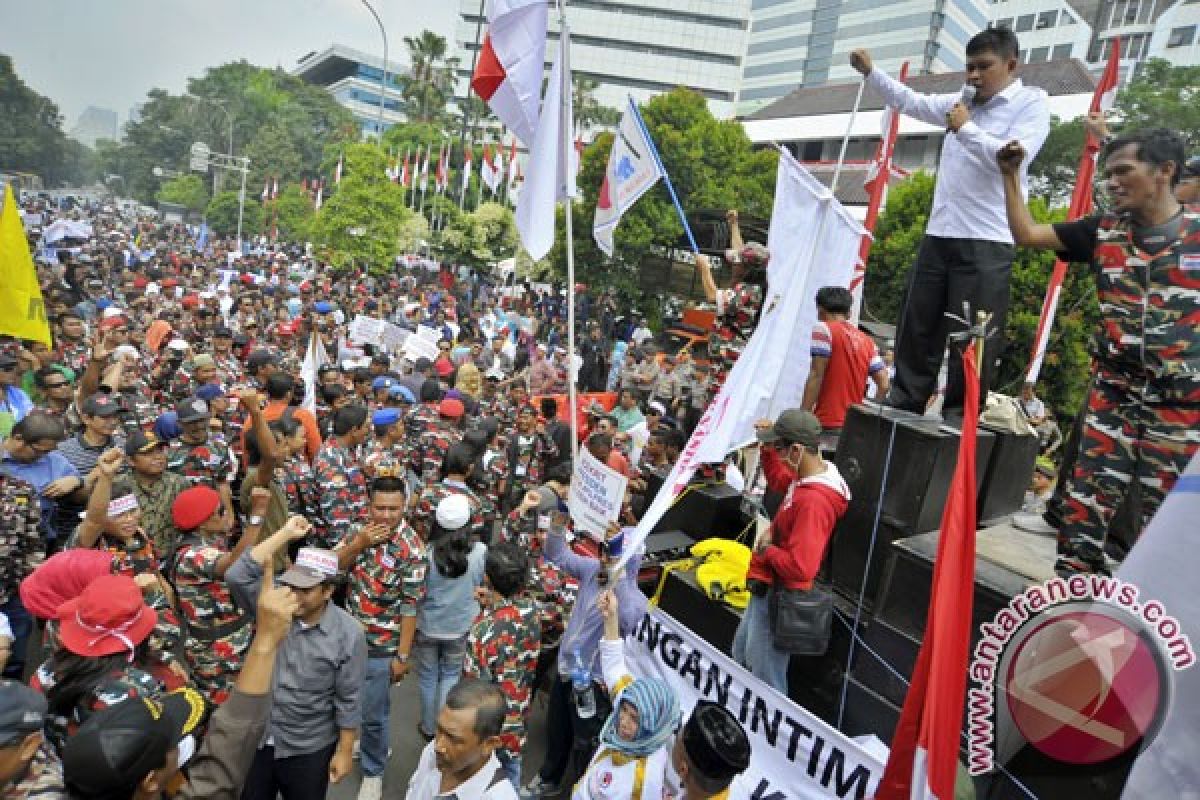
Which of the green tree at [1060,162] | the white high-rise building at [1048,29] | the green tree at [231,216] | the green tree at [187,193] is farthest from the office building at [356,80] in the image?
the green tree at [1060,162]

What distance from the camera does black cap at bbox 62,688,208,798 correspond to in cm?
199

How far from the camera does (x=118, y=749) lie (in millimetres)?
2037

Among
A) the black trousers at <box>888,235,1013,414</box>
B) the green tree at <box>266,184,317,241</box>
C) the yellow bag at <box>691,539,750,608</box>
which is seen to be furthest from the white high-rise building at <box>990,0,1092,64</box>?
the yellow bag at <box>691,539,750,608</box>

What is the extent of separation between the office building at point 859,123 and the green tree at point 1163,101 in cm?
720

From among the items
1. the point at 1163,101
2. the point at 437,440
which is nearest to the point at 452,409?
the point at 437,440

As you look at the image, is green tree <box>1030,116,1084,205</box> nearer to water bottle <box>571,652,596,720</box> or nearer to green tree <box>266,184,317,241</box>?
water bottle <box>571,652,596,720</box>

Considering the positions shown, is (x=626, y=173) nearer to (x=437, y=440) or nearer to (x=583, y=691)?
(x=437, y=440)

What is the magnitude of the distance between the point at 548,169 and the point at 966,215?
8.91 ft

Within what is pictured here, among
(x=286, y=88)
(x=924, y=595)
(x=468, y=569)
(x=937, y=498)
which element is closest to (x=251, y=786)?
(x=468, y=569)

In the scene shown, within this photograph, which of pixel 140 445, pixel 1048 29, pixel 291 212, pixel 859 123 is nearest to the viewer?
pixel 140 445

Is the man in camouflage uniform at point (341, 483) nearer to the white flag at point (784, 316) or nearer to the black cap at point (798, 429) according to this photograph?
the white flag at point (784, 316)

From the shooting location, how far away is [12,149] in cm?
6831

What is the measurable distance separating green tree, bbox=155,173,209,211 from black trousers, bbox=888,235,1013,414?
7984cm

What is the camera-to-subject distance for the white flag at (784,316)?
12.4ft
